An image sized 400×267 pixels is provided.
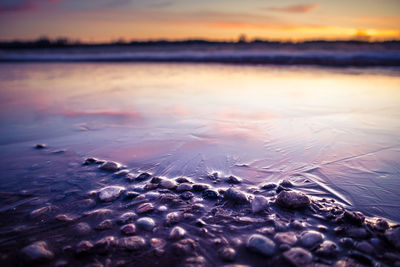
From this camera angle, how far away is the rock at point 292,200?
66.3 inches

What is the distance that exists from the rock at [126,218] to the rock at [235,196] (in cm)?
66

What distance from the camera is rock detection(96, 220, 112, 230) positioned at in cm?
152

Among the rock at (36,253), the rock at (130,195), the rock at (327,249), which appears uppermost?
the rock at (130,195)

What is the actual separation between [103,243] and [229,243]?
2.30 feet

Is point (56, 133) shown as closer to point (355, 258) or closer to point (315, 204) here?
point (315, 204)

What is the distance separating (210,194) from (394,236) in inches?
43.4

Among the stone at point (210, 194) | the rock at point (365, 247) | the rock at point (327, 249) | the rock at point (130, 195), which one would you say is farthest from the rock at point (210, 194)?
the rock at point (365, 247)

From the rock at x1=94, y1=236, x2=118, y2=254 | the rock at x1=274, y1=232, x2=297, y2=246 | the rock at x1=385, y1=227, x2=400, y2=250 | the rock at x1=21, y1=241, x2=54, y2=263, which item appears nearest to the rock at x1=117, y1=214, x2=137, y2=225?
the rock at x1=94, y1=236, x2=118, y2=254

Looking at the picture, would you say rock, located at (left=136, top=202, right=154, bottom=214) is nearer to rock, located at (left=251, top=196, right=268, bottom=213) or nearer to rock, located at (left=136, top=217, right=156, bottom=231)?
rock, located at (left=136, top=217, right=156, bottom=231)

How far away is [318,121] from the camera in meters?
3.76

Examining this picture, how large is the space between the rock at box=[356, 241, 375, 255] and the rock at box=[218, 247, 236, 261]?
669 mm

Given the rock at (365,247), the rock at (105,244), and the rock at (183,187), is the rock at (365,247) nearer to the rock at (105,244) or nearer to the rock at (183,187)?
the rock at (183,187)

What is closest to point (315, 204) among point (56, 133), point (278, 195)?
point (278, 195)

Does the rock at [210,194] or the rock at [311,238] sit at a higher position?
the rock at [210,194]
